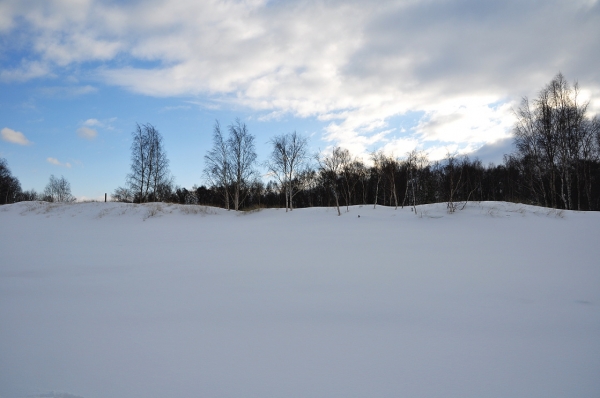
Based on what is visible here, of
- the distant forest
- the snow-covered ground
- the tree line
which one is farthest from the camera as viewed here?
the tree line

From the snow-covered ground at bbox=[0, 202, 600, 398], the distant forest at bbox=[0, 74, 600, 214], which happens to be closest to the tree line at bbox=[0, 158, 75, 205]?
the distant forest at bbox=[0, 74, 600, 214]

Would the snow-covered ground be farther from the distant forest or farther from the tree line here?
the tree line

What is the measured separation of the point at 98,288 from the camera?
520cm

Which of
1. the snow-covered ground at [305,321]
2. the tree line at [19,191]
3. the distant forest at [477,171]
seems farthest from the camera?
the tree line at [19,191]

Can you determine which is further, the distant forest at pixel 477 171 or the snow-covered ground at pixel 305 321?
the distant forest at pixel 477 171

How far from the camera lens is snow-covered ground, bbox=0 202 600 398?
8.10 feet

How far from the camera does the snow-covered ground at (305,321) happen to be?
2.47 m

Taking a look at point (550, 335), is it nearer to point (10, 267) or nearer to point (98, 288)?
point (98, 288)

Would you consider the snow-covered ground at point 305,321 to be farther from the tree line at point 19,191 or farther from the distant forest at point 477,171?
the tree line at point 19,191

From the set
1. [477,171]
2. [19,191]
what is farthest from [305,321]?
[19,191]

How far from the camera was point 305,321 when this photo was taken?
3686 mm

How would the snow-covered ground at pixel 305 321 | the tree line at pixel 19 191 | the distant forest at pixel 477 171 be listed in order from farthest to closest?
the tree line at pixel 19 191 → the distant forest at pixel 477 171 → the snow-covered ground at pixel 305 321

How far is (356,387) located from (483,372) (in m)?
1.20

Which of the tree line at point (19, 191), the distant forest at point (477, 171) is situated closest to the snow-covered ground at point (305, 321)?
the distant forest at point (477, 171)
